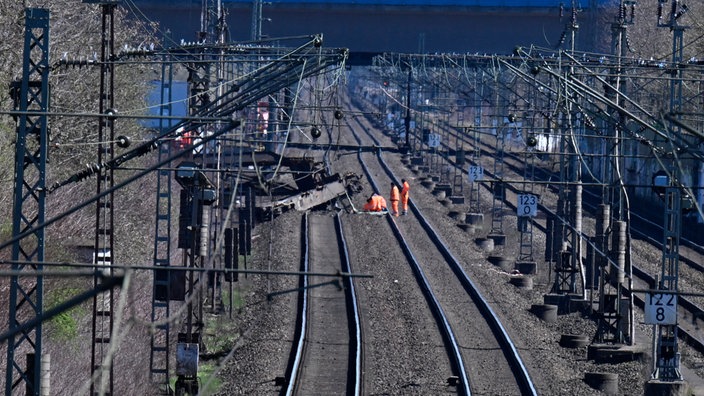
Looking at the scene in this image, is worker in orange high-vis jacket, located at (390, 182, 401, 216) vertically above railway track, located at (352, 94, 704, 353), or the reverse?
worker in orange high-vis jacket, located at (390, 182, 401, 216)

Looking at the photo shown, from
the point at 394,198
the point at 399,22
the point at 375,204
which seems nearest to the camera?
the point at 375,204

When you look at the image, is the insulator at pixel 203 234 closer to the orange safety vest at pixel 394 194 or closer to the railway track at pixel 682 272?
the railway track at pixel 682 272

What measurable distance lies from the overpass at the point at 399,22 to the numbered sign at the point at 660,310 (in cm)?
2506

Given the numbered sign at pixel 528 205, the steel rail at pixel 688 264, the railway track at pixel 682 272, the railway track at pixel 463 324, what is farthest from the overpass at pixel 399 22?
the numbered sign at pixel 528 205

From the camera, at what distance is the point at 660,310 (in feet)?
46.4

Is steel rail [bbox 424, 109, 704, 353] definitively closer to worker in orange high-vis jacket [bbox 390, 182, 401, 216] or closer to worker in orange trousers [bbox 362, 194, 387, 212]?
worker in orange high-vis jacket [bbox 390, 182, 401, 216]

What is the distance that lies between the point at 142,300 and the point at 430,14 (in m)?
23.4

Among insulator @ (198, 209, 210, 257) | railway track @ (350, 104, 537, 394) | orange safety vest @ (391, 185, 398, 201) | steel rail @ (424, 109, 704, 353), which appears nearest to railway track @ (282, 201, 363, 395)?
railway track @ (350, 104, 537, 394)

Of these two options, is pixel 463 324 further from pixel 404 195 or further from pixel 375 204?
pixel 404 195

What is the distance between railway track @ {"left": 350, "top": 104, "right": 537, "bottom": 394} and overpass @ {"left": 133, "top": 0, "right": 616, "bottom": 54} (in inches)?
458

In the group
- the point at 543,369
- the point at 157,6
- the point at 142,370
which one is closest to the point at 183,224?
the point at 142,370

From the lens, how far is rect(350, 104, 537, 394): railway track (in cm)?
1481

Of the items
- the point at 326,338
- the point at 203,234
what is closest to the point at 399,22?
the point at 326,338

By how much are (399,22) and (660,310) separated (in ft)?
89.4
